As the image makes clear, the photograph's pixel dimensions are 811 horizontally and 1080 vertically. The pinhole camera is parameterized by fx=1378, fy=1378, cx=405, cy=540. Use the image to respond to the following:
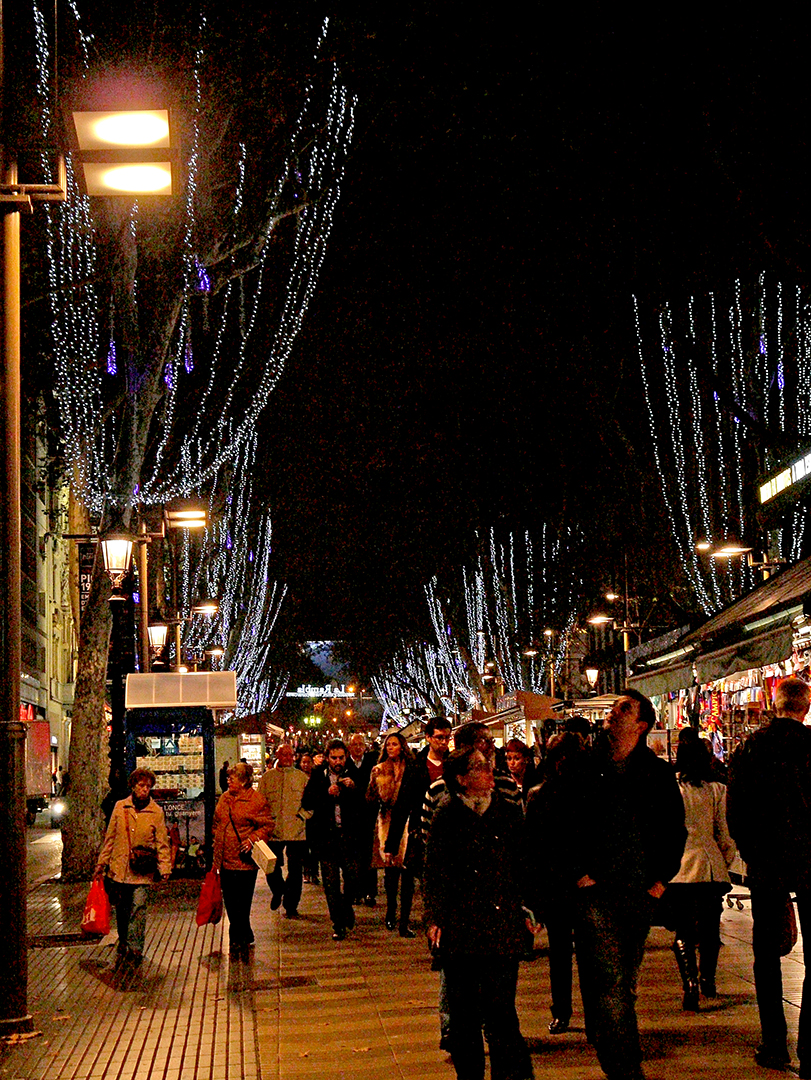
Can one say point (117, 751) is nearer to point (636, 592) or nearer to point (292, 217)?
point (292, 217)

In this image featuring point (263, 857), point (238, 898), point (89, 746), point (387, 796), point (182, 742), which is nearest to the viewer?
point (263, 857)

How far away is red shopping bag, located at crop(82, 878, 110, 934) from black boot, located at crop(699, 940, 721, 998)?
16.6ft

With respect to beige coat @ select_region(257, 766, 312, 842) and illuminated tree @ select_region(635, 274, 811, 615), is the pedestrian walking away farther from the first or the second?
illuminated tree @ select_region(635, 274, 811, 615)

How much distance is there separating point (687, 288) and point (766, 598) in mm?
10498

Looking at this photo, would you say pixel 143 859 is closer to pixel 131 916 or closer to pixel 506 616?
pixel 131 916

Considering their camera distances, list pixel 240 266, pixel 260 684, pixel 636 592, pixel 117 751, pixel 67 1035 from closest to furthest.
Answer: pixel 67 1035
pixel 117 751
pixel 240 266
pixel 636 592
pixel 260 684

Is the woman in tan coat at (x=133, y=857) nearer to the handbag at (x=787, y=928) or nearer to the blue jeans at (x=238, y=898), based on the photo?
the blue jeans at (x=238, y=898)

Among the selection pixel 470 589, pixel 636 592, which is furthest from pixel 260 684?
pixel 636 592

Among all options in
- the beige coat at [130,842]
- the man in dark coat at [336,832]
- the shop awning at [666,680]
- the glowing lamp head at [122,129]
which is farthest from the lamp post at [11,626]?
the shop awning at [666,680]

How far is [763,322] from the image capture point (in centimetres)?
2420

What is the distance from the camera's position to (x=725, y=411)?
29188 millimetres

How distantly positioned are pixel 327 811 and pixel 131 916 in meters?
3.19

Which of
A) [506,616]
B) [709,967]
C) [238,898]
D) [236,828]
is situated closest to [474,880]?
[709,967]

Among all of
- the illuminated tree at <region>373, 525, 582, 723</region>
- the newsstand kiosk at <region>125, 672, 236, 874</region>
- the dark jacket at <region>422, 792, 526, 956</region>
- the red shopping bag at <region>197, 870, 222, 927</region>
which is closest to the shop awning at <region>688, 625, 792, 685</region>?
the red shopping bag at <region>197, 870, 222, 927</region>
